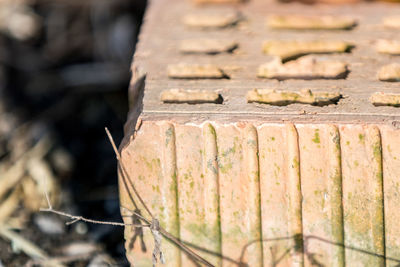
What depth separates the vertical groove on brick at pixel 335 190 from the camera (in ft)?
5.66

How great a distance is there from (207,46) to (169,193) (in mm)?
680

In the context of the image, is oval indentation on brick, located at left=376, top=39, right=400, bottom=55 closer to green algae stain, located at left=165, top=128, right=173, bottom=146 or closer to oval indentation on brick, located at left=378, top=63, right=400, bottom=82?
oval indentation on brick, located at left=378, top=63, right=400, bottom=82

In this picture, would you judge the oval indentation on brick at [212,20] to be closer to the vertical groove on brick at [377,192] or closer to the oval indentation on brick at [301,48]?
the oval indentation on brick at [301,48]

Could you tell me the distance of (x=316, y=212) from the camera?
5.78 ft

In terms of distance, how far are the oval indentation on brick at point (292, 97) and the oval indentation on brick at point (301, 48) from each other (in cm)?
31

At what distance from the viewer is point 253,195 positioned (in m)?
1.77

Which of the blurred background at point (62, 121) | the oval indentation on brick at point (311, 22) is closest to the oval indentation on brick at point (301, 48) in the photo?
the oval indentation on brick at point (311, 22)

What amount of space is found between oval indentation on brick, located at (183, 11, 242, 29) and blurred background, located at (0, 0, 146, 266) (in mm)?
805

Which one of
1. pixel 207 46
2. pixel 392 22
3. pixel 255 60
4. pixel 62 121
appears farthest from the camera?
pixel 62 121

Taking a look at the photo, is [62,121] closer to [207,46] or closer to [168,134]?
[207,46]

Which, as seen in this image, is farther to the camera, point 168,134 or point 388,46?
point 388,46

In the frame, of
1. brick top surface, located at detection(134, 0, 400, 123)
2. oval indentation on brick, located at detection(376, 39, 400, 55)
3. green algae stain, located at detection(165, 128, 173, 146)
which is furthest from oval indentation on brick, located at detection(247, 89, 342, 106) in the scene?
oval indentation on brick, located at detection(376, 39, 400, 55)

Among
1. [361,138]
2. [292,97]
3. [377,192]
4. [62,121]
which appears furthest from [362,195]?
[62,121]

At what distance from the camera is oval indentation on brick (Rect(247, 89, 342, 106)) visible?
1861 millimetres
